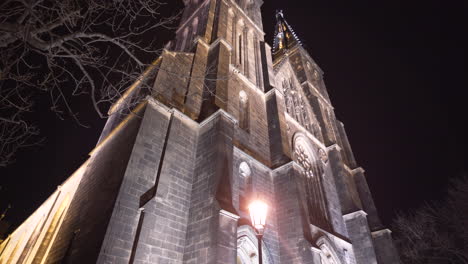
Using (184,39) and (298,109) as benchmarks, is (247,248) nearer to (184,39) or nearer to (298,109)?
(298,109)

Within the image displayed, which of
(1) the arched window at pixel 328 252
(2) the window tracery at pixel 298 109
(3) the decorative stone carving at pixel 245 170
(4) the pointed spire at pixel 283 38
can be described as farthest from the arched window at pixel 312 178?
(4) the pointed spire at pixel 283 38

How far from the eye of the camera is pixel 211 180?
25.3ft

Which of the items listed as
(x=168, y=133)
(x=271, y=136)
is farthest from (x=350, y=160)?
(x=168, y=133)

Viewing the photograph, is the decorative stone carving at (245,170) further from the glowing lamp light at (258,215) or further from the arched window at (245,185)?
the glowing lamp light at (258,215)

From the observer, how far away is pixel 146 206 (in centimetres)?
682

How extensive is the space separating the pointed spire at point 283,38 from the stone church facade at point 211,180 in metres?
15.7

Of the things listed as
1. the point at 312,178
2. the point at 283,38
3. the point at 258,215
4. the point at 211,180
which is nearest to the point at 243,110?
the point at 312,178

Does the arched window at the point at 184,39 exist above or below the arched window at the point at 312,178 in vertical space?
above

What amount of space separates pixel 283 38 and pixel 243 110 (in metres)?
27.5

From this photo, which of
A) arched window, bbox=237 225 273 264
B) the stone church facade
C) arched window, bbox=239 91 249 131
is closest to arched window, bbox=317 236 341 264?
the stone church facade

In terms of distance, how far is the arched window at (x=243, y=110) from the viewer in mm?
12828

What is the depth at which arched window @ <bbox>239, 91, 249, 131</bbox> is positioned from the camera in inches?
505

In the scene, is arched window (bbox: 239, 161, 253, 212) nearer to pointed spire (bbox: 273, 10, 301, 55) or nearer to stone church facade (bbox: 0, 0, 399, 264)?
stone church facade (bbox: 0, 0, 399, 264)

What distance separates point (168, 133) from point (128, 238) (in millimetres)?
3626
